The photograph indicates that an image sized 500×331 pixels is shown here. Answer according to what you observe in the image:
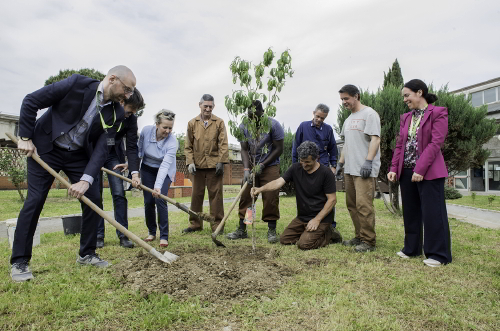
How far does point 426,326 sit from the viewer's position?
232cm

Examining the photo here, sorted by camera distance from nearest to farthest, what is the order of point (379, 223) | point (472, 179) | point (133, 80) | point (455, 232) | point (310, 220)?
→ 1. point (133, 80)
2. point (310, 220)
3. point (455, 232)
4. point (379, 223)
5. point (472, 179)

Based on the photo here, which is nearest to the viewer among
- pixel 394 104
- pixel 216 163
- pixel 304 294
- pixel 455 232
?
pixel 304 294

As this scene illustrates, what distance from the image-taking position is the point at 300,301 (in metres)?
2.68

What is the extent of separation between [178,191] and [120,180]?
9.51 meters

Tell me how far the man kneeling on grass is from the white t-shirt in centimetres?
35

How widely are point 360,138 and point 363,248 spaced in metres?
1.43

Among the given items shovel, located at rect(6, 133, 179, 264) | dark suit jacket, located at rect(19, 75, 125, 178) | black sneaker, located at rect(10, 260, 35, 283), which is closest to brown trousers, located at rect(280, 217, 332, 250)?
shovel, located at rect(6, 133, 179, 264)

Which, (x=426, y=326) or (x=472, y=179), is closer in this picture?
(x=426, y=326)

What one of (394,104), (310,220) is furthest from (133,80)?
(394,104)

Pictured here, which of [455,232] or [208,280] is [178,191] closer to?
[455,232]

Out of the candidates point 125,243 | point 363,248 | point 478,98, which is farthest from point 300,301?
point 478,98

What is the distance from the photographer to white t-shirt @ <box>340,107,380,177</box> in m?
4.39

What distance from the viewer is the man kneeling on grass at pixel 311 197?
4.55 m

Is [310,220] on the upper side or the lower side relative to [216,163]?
lower
